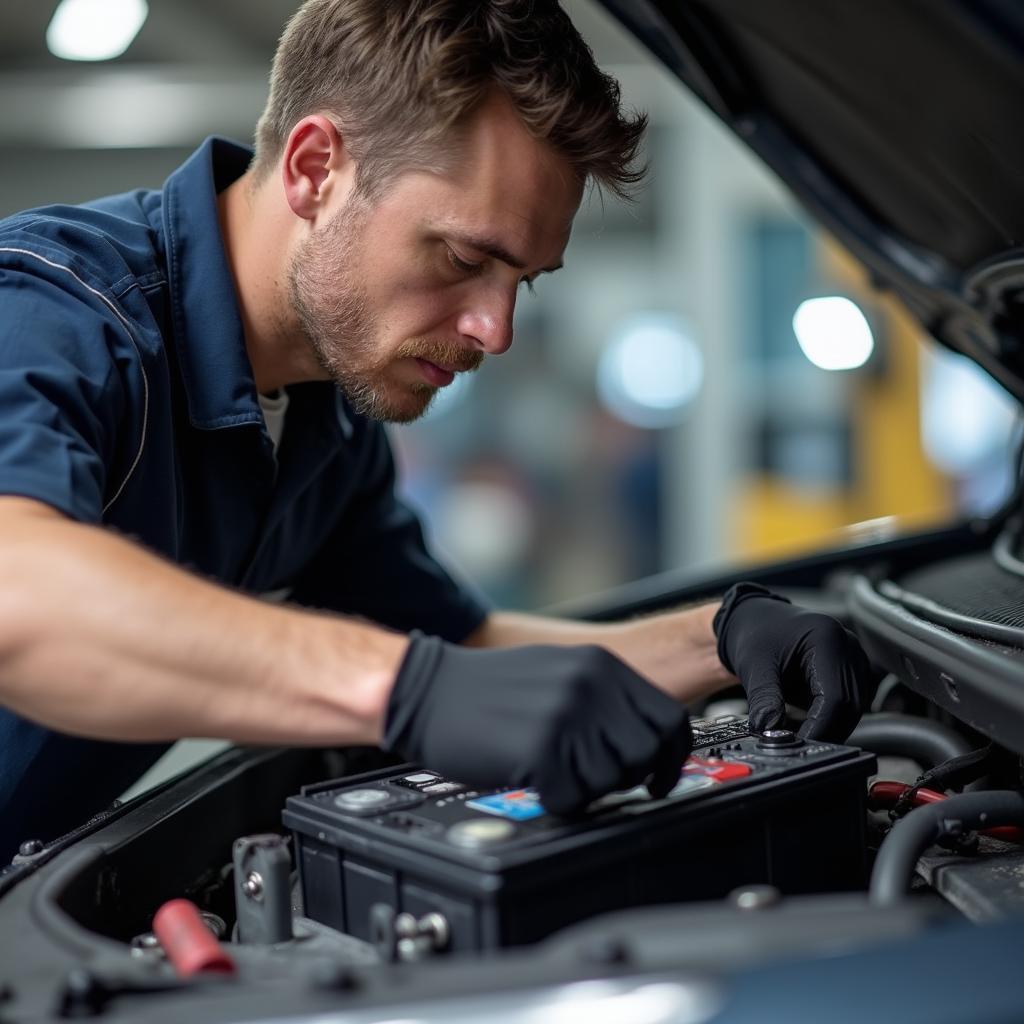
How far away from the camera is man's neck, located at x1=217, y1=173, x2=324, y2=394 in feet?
4.22

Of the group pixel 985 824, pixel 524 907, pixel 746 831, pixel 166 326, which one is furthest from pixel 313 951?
pixel 166 326

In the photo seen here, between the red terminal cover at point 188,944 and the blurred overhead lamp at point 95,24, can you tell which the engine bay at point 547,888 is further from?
the blurred overhead lamp at point 95,24

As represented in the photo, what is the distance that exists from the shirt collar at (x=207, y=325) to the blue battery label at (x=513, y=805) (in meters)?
0.56

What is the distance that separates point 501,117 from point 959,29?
43 centimetres

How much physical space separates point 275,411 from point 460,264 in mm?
354

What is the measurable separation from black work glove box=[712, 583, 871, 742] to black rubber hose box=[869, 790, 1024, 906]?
8.2 inches

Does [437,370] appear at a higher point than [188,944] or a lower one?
higher

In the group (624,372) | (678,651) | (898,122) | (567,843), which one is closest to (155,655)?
(567,843)

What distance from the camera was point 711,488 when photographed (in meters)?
6.12

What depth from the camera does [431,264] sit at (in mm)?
1157

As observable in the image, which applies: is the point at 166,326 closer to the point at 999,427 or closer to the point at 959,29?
the point at 959,29

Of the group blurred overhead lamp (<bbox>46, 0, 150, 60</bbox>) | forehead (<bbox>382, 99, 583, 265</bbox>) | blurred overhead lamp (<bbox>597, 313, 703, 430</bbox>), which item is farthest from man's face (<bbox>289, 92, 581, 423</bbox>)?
blurred overhead lamp (<bbox>597, 313, 703, 430</bbox>)

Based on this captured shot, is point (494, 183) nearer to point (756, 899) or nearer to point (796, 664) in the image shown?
point (796, 664)

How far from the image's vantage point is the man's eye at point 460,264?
114cm
